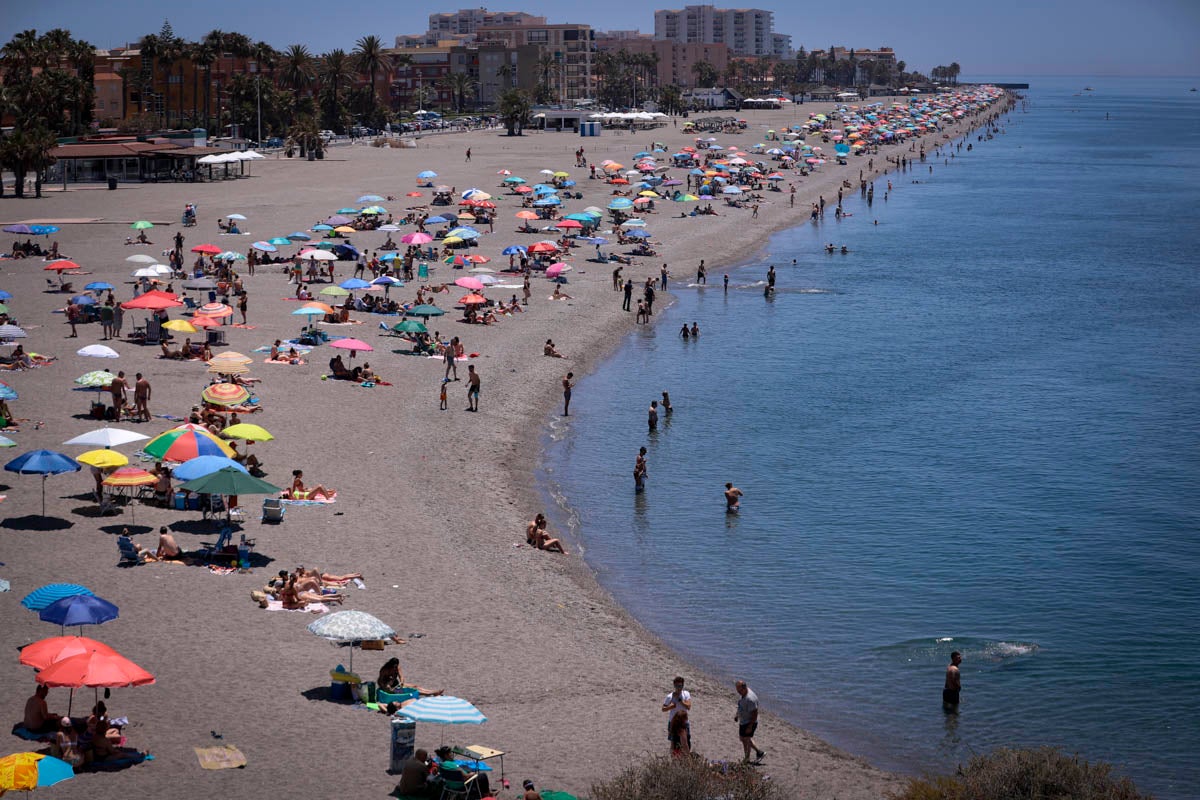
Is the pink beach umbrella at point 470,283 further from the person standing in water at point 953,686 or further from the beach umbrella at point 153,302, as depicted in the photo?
the person standing in water at point 953,686

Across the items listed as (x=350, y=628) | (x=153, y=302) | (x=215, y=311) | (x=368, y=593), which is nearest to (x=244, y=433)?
(x=368, y=593)

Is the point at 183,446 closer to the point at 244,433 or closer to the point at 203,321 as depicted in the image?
the point at 244,433

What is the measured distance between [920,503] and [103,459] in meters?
16.7

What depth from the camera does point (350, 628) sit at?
51.8ft

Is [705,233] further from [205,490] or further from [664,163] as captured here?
[205,490]

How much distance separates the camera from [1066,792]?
Answer: 12555mm

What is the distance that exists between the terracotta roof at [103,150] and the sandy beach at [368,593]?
3129cm

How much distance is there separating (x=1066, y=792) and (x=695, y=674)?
265 inches

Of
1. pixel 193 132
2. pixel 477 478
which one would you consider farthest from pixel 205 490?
pixel 193 132

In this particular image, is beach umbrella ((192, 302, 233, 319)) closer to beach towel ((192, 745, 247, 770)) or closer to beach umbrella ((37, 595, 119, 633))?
beach umbrella ((37, 595, 119, 633))

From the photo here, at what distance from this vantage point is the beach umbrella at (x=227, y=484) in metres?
19.5

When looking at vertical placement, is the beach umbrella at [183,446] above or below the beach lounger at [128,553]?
above

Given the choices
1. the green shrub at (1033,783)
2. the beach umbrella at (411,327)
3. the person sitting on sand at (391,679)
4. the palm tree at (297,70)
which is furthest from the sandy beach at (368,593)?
the palm tree at (297,70)

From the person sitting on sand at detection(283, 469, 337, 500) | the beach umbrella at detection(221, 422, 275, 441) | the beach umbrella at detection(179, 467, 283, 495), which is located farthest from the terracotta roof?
the beach umbrella at detection(179, 467, 283, 495)
